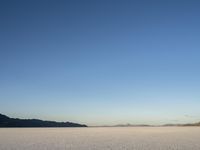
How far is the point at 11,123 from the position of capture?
6255 inches

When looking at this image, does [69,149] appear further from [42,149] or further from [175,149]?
[175,149]

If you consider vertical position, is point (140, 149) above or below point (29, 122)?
below

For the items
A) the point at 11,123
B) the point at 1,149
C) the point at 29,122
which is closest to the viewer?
the point at 1,149

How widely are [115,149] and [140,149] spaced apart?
3.98ft

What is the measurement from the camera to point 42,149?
1617cm

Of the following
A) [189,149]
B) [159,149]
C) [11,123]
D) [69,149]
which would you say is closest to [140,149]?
[159,149]

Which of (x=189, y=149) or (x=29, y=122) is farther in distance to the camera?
(x=29, y=122)

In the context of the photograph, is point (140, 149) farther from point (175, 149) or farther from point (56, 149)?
point (56, 149)

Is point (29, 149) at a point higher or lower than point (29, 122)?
lower

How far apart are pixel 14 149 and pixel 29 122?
157532 mm

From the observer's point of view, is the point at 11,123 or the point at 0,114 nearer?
the point at 11,123

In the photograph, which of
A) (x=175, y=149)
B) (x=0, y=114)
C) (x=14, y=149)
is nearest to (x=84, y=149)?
(x=14, y=149)

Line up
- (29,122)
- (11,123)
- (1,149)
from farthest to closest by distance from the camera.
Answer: (29,122) → (11,123) → (1,149)

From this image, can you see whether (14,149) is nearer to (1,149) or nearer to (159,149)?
(1,149)
